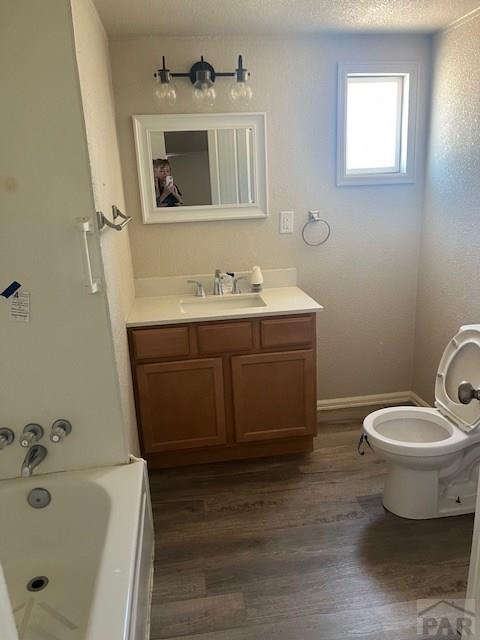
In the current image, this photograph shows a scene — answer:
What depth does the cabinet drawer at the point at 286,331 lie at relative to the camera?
2383 mm

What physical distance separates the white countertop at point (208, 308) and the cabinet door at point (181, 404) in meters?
0.23

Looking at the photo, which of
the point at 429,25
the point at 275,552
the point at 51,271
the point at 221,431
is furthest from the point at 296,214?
the point at 275,552

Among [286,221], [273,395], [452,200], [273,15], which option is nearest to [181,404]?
[273,395]

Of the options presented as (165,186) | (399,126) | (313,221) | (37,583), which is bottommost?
(37,583)

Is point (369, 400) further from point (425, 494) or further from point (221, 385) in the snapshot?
point (221, 385)

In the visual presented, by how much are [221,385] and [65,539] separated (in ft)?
3.30

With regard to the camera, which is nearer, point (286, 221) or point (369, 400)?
point (286, 221)

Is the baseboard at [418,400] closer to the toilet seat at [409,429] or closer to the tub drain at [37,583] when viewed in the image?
the toilet seat at [409,429]

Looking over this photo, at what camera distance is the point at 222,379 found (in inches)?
94.7

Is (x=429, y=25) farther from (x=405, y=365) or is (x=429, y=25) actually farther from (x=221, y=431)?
(x=221, y=431)

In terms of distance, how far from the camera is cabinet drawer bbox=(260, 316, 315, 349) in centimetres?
238

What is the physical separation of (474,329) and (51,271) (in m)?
1.79

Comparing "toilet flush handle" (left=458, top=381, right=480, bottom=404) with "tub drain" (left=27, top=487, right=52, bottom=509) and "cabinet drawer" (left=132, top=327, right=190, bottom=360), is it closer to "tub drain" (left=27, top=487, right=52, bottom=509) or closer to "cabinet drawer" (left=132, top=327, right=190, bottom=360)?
"cabinet drawer" (left=132, top=327, right=190, bottom=360)

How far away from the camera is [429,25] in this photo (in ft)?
7.91
